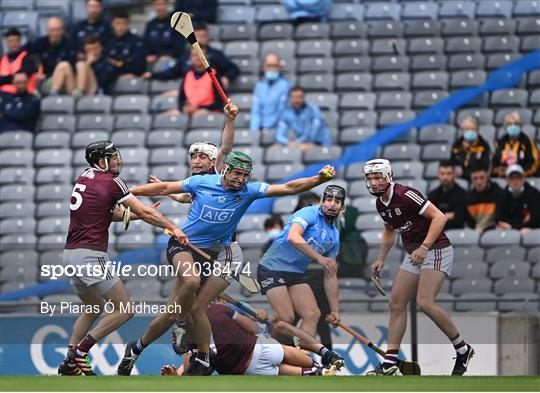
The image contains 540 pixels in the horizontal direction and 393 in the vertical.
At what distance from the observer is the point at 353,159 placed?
18984mm

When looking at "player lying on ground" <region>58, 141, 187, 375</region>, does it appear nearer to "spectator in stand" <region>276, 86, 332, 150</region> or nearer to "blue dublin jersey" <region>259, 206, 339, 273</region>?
"blue dublin jersey" <region>259, 206, 339, 273</region>

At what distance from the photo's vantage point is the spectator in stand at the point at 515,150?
17906 mm

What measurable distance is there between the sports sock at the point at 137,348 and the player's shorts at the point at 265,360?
0.88 meters

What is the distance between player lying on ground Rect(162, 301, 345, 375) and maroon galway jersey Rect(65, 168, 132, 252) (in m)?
1.11

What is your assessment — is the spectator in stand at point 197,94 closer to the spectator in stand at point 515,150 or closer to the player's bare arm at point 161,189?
the spectator in stand at point 515,150

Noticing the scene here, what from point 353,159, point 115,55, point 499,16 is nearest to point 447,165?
point 353,159

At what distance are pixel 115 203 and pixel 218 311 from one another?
48.3 inches

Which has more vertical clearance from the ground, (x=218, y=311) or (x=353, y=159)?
(x=353, y=159)

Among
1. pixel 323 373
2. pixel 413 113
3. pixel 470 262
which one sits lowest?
pixel 323 373

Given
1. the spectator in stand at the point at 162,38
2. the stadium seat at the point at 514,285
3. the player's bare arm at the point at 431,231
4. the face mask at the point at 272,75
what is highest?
the spectator in stand at the point at 162,38

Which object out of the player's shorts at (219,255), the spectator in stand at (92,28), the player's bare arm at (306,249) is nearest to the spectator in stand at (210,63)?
the spectator in stand at (92,28)

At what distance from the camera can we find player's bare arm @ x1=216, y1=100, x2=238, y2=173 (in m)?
13.9

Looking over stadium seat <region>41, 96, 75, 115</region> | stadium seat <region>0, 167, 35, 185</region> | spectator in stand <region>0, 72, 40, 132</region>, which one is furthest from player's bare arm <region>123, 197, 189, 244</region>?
stadium seat <region>41, 96, 75, 115</region>

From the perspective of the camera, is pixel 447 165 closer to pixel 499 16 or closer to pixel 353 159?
pixel 353 159
